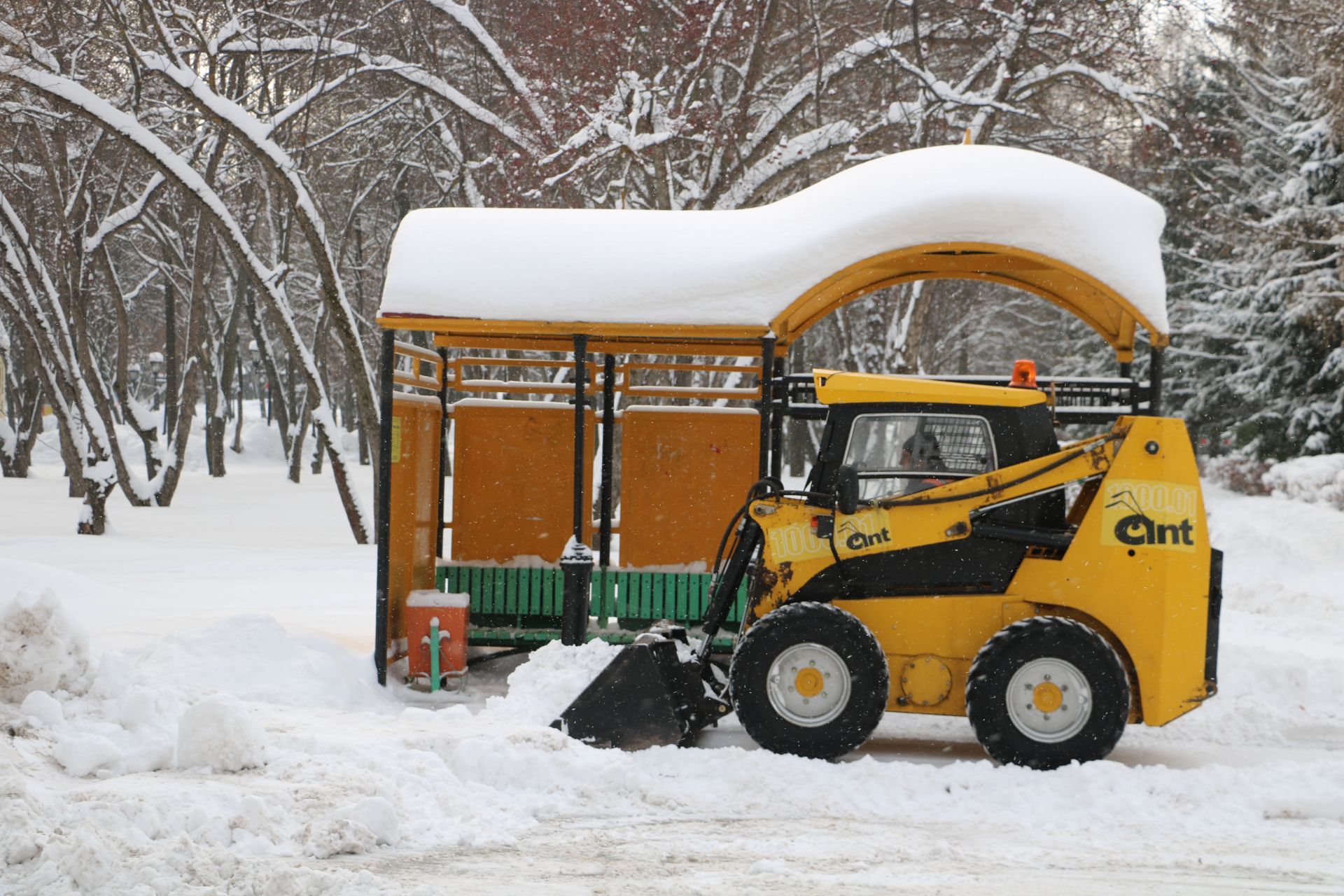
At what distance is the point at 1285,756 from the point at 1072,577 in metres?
1.81

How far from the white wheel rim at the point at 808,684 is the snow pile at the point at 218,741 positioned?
2.71 meters

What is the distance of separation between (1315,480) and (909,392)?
15.3m

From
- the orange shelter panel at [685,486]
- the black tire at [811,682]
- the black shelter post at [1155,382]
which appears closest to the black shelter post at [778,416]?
the orange shelter panel at [685,486]

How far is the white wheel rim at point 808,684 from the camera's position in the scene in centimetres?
701

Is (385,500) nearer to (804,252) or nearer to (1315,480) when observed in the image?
(804,252)

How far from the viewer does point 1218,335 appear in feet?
86.8

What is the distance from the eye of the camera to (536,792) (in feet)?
20.3

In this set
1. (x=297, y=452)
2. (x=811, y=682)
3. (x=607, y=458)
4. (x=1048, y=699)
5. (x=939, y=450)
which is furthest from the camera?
(x=297, y=452)

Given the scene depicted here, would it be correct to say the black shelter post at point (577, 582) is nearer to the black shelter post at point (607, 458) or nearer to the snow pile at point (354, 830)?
the black shelter post at point (607, 458)

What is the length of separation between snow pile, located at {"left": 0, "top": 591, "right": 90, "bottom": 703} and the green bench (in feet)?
10.9

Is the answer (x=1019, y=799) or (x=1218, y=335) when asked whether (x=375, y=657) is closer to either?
(x=1019, y=799)

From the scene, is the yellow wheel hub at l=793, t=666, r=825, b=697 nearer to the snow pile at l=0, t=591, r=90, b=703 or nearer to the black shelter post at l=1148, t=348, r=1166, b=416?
the black shelter post at l=1148, t=348, r=1166, b=416

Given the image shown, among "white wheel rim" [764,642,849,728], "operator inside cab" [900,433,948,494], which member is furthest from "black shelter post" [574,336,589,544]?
"operator inside cab" [900,433,948,494]

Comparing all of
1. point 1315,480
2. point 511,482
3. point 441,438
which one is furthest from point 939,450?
point 1315,480
